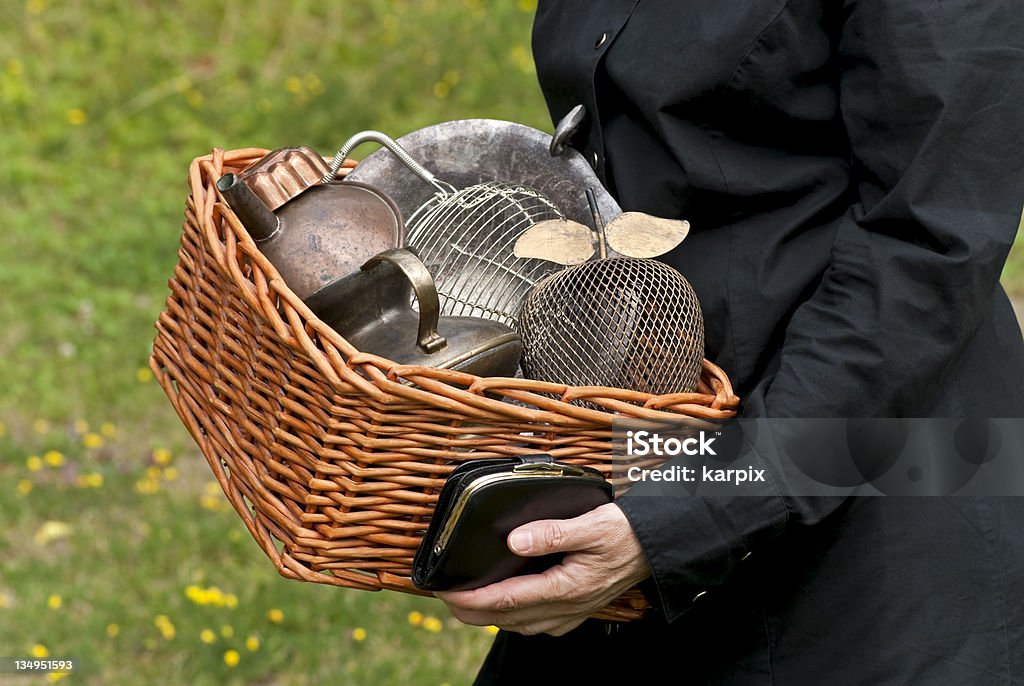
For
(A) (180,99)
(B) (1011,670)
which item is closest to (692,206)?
(B) (1011,670)

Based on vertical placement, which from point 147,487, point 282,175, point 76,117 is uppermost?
point 282,175

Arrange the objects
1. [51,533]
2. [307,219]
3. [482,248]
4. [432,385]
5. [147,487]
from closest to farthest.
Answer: [432,385] < [307,219] < [482,248] < [51,533] < [147,487]

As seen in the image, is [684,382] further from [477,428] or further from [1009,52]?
[1009,52]

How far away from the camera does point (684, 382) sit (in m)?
1.36

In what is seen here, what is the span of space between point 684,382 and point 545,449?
19 cm

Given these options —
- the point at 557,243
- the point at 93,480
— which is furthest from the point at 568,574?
the point at 93,480

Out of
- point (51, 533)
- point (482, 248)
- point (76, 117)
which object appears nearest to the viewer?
point (482, 248)

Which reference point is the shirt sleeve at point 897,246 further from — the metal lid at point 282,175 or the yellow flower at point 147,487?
the yellow flower at point 147,487

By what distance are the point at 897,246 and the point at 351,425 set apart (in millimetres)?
608

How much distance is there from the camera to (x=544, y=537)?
1258 millimetres

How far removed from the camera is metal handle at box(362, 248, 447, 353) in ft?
4.22

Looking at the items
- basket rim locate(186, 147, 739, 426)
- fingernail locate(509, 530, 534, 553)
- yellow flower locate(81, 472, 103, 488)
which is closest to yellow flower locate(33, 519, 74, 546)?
yellow flower locate(81, 472, 103, 488)

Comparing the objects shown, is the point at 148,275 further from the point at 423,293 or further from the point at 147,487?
the point at 423,293

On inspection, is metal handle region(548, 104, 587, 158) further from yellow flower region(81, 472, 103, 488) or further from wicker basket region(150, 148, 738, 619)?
yellow flower region(81, 472, 103, 488)
